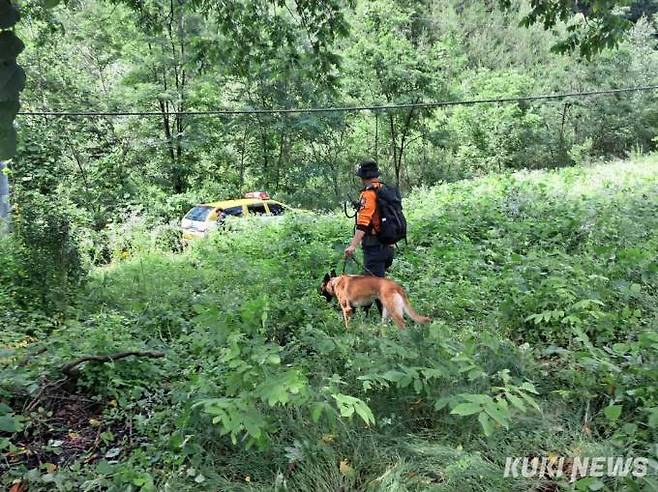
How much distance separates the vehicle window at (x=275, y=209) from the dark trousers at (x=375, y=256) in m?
9.72

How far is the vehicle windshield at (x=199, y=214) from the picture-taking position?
13.4 m

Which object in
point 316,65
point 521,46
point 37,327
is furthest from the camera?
point 521,46

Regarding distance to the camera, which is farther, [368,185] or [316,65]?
[316,65]

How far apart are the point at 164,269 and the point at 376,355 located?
5596mm

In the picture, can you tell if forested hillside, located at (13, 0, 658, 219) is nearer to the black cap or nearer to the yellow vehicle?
the yellow vehicle

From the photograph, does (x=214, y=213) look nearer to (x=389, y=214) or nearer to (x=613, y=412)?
(x=389, y=214)

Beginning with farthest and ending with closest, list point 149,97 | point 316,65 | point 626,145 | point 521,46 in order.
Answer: point 521,46 < point 626,145 < point 149,97 < point 316,65

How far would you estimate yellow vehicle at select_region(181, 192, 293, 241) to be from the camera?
42.8ft

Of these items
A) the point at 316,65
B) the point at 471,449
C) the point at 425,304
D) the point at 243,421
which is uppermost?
the point at 316,65

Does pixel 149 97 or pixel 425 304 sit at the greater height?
pixel 149 97

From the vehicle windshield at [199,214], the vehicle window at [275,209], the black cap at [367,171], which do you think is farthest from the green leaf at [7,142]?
the vehicle window at [275,209]

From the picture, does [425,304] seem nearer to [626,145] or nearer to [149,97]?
[149,97]

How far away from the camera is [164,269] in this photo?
8.22 meters

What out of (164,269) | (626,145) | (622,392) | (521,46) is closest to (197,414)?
(622,392)
